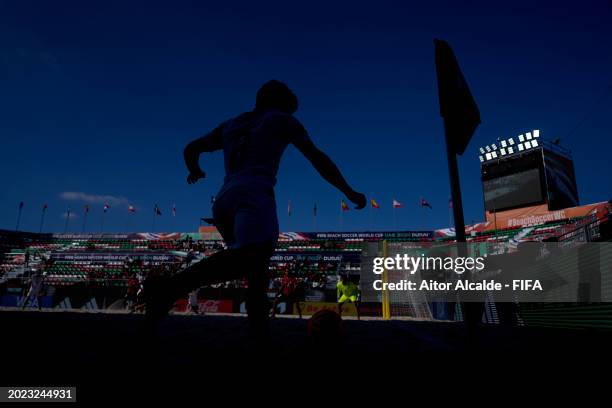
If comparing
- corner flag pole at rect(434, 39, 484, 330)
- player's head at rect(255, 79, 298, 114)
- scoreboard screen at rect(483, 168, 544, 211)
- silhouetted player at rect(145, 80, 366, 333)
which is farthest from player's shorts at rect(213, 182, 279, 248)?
scoreboard screen at rect(483, 168, 544, 211)

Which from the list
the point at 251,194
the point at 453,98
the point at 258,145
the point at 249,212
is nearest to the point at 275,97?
the point at 258,145

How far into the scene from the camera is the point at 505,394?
1.23m

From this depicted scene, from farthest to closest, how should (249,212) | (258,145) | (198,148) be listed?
(198,148)
(258,145)
(249,212)

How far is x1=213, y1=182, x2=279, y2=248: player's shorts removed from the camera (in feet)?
6.03

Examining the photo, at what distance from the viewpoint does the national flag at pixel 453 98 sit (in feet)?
7.27

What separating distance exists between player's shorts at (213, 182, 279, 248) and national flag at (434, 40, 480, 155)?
48.5 inches

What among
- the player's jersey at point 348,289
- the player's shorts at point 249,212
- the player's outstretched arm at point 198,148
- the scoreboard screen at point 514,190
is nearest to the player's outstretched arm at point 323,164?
the player's shorts at point 249,212

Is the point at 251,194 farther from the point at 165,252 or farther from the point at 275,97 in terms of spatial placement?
the point at 165,252

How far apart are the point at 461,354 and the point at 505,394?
2.83ft

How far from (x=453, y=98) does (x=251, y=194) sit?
4.72 feet

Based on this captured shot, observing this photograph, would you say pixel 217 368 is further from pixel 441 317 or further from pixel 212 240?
pixel 212 240

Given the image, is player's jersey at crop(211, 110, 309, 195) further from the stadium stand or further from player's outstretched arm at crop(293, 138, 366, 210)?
the stadium stand

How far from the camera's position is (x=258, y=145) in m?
2.05

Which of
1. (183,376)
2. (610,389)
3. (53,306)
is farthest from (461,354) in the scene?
(53,306)
